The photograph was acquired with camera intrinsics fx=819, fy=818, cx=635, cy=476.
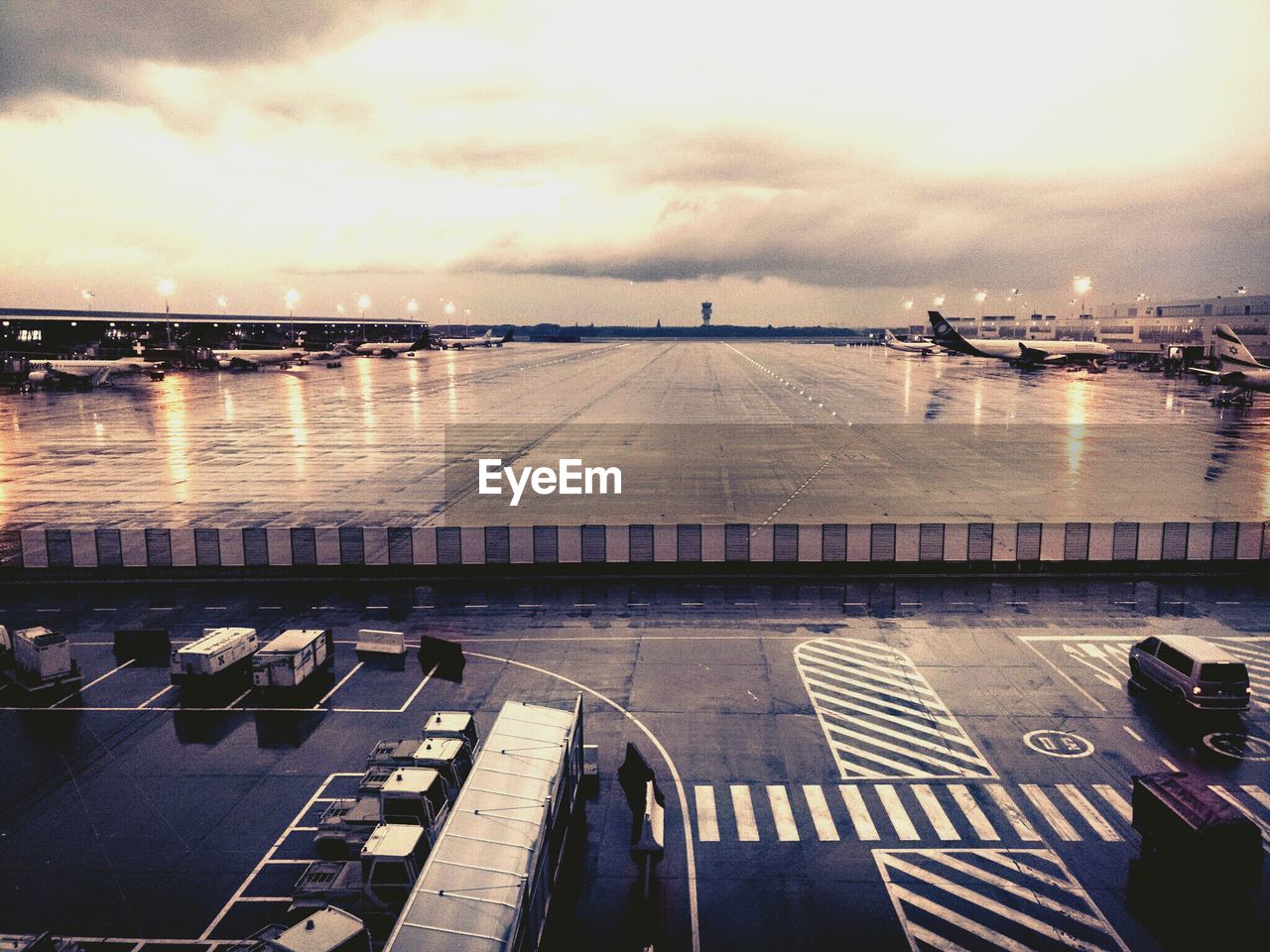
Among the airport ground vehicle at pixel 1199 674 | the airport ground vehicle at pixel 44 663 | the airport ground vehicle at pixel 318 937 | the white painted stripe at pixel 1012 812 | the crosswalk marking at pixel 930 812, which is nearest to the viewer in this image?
the airport ground vehicle at pixel 318 937

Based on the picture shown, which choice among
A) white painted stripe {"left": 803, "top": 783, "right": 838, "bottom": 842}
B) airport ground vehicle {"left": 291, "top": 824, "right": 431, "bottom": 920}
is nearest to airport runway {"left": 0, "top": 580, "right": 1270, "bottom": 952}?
white painted stripe {"left": 803, "top": 783, "right": 838, "bottom": 842}

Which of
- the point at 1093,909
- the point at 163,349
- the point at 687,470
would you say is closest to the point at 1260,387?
Answer: the point at 687,470

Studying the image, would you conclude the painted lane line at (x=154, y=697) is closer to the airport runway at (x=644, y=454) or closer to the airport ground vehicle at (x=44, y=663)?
the airport ground vehicle at (x=44, y=663)

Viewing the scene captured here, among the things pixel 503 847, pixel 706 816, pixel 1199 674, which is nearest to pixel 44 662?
pixel 503 847

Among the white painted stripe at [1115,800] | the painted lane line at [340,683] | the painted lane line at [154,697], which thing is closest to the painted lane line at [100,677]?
the painted lane line at [154,697]

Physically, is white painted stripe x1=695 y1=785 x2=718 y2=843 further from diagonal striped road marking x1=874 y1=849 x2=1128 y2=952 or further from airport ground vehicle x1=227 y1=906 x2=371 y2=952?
airport ground vehicle x1=227 y1=906 x2=371 y2=952
